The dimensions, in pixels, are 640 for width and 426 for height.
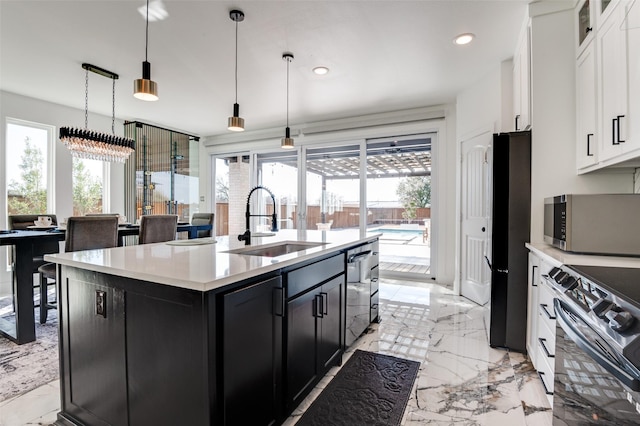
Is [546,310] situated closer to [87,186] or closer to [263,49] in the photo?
[263,49]

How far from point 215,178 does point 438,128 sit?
14.9 feet

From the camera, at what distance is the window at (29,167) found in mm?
4172

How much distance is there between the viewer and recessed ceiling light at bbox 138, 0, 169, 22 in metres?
2.34

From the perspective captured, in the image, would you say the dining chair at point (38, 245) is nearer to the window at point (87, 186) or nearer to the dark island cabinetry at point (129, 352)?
the window at point (87, 186)

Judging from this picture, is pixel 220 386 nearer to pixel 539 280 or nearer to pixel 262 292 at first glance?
pixel 262 292

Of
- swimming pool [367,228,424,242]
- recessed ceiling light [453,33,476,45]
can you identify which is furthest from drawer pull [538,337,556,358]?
swimming pool [367,228,424,242]

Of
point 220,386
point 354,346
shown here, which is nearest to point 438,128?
point 354,346

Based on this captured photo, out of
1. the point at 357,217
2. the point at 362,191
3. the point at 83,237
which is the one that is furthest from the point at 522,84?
the point at 83,237

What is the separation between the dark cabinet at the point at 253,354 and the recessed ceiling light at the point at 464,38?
271 centimetres

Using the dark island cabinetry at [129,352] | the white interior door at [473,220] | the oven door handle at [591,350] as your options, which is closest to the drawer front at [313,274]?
the dark island cabinetry at [129,352]

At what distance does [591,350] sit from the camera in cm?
103

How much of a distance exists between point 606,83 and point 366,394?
2299 millimetres

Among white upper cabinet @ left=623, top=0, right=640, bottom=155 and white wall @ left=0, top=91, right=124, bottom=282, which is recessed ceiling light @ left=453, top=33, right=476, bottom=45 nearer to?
white upper cabinet @ left=623, top=0, right=640, bottom=155

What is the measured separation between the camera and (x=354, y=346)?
8.27 feet
